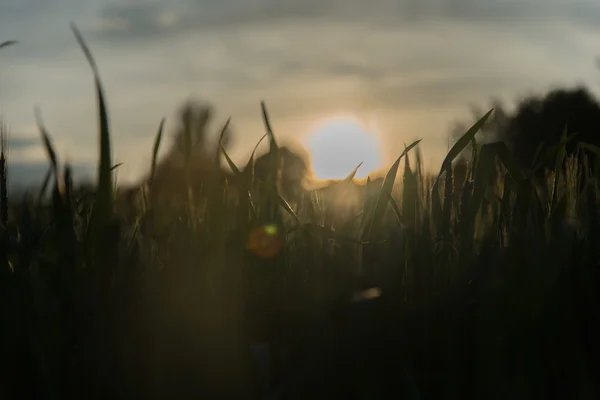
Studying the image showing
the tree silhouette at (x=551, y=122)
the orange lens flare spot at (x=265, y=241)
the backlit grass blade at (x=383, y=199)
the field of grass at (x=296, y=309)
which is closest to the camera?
the field of grass at (x=296, y=309)

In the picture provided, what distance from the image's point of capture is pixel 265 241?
1.17m

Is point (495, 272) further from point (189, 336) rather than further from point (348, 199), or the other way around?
point (348, 199)

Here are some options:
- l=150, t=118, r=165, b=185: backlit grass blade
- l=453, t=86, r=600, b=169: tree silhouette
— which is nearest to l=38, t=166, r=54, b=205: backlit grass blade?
l=150, t=118, r=165, b=185: backlit grass blade

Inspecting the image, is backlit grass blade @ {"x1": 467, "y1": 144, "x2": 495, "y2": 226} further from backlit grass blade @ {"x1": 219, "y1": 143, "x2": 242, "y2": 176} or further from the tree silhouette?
the tree silhouette

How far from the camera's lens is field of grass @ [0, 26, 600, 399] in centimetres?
85

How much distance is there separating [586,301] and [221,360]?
59 cm

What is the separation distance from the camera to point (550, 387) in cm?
86

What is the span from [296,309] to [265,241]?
0.21 meters

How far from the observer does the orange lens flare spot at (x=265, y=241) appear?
111cm

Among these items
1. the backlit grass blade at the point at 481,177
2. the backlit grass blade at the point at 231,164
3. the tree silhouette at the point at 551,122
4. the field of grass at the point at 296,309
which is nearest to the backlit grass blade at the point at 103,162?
the field of grass at the point at 296,309

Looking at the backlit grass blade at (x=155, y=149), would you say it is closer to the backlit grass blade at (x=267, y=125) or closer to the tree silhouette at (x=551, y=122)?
the backlit grass blade at (x=267, y=125)

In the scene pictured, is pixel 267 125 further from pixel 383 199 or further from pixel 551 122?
pixel 551 122

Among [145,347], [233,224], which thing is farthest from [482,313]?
[233,224]

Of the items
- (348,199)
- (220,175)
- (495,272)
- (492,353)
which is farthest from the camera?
(348,199)
